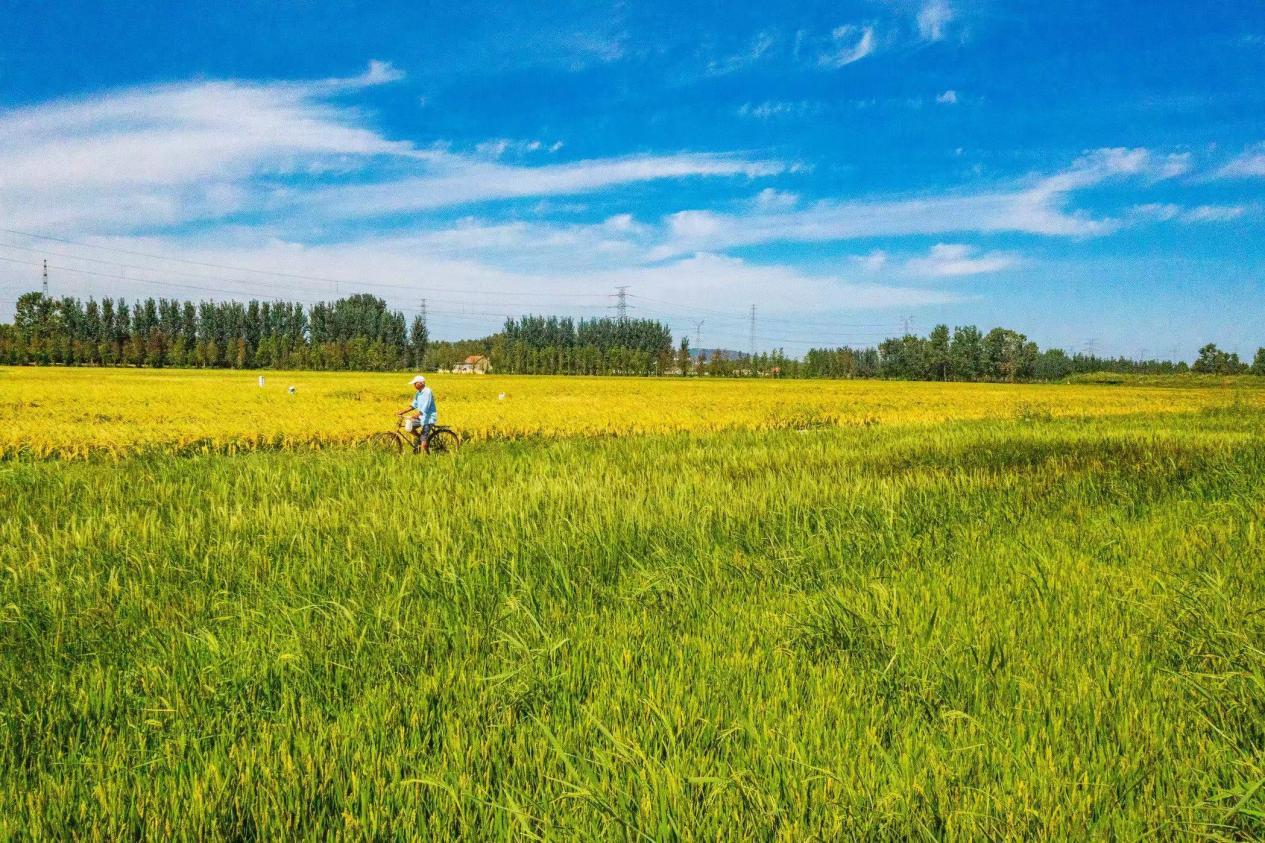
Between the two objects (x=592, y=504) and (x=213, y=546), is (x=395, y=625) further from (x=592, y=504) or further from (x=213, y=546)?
(x=592, y=504)

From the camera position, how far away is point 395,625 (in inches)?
153

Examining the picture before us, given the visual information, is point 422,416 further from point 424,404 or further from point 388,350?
point 388,350

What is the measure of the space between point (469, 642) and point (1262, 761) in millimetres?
3429

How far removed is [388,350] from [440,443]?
510ft

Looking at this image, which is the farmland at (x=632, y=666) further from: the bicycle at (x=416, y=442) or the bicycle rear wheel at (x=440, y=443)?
the bicycle rear wheel at (x=440, y=443)

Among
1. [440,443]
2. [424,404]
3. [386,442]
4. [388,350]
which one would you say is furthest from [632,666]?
[388,350]

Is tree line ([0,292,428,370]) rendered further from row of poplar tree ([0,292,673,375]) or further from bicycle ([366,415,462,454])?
bicycle ([366,415,462,454])

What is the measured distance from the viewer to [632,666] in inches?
129

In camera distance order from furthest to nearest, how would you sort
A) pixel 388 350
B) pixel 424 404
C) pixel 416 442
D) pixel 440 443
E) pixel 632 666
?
pixel 388 350 < pixel 440 443 < pixel 416 442 < pixel 424 404 < pixel 632 666

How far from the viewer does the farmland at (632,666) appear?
2.28 metres

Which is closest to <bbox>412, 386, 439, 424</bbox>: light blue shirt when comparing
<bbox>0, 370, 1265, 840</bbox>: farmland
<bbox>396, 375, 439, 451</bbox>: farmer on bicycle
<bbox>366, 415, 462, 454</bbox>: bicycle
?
<bbox>396, 375, 439, 451</bbox>: farmer on bicycle

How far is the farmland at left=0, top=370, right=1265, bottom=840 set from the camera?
2275 mm

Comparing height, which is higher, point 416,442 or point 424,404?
point 424,404

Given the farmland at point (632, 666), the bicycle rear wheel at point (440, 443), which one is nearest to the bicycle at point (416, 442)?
the bicycle rear wheel at point (440, 443)
